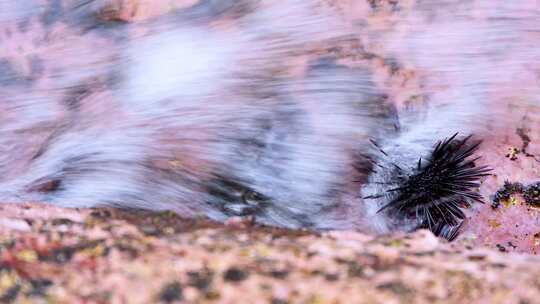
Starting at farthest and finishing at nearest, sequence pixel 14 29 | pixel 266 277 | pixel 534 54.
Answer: pixel 14 29 < pixel 534 54 < pixel 266 277

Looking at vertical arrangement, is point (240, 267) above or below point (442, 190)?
above

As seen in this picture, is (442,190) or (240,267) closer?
(240,267)

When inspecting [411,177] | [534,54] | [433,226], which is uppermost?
[534,54]

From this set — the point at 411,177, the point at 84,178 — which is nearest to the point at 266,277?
the point at 411,177

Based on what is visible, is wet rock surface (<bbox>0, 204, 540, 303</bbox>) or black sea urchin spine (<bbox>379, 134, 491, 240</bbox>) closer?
wet rock surface (<bbox>0, 204, 540, 303</bbox>)

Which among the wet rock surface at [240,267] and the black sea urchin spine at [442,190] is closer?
the wet rock surface at [240,267]

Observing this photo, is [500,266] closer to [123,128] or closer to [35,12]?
[123,128]

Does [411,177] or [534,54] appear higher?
[534,54]

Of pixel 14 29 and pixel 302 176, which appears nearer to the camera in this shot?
pixel 302 176
